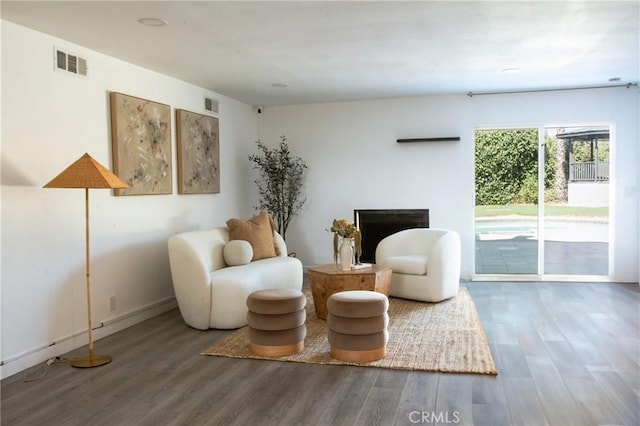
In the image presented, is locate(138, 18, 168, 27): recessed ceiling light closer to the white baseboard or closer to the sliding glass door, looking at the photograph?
the white baseboard

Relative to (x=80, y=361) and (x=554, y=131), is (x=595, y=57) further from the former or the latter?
(x=80, y=361)

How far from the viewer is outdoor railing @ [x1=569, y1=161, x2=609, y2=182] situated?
22.5 ft

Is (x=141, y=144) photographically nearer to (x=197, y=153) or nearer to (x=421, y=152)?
(x=197, y=153)

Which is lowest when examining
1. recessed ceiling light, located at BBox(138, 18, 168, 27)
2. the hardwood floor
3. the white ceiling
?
the hardwood floor

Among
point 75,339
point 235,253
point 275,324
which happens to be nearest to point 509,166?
point 235,253

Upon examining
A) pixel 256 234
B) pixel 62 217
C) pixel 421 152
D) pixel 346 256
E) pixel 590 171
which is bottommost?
pixel 346 256

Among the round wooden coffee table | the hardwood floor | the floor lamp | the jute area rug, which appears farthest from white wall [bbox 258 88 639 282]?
the floor lamp

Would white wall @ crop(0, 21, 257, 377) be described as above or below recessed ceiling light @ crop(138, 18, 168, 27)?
below

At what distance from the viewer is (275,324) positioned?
3955 mm

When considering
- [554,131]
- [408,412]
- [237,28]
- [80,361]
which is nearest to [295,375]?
[408,412]

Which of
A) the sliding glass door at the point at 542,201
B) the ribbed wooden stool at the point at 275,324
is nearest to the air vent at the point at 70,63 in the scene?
the ribbed wooden stool at the point at 275,324

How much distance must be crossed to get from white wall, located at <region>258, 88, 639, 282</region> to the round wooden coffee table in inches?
99.0

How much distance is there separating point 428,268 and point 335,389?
2.60m

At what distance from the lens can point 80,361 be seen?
3898 millimetres
